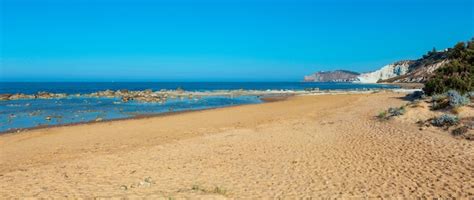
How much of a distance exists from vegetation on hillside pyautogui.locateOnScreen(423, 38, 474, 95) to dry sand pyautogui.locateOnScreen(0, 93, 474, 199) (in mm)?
11916

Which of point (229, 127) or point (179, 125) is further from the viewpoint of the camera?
point (179, 125)

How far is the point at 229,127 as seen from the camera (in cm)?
1970

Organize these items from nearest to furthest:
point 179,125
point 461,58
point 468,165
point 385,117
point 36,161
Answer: point 468,165 < point 36,161 < point 385,117 < point 179,125 < point 461,58

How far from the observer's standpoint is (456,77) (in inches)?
1061

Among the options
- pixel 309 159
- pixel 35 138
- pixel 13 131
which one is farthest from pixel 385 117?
pixel 13 131

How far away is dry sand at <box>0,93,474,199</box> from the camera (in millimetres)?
8219

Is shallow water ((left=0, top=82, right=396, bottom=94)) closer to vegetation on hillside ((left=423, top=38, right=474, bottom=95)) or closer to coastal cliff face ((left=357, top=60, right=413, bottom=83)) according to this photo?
coastal cliff face ((left=357, top=60, right=413, bottom=83))

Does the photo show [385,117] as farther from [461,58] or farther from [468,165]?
[461,58]

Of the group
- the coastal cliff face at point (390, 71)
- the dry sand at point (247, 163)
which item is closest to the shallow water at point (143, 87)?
the coastal cliff face at point (390, 71)

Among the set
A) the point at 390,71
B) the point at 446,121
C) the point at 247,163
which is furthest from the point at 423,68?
the point at 247,163

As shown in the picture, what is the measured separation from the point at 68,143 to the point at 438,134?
14.3 meters

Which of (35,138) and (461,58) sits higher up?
(461,58)

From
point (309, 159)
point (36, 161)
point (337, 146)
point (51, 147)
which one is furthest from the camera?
point (51, 147)

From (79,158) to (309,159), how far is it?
24.1 ft
